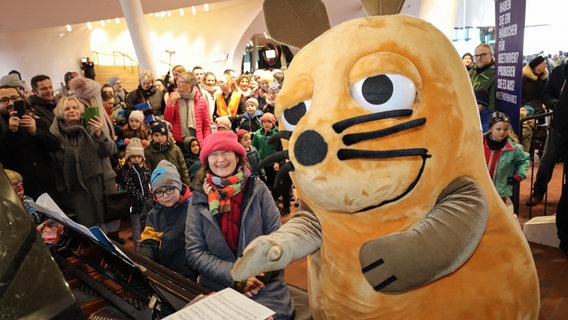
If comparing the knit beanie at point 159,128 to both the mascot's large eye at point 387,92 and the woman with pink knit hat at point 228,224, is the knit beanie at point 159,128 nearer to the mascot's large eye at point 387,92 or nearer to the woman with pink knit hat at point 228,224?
the woman with pink knit hat at point 228,224

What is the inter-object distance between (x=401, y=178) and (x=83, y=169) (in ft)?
10.8

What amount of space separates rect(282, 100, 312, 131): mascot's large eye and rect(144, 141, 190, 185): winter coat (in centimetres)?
302

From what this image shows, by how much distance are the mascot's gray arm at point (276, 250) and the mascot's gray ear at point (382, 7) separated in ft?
2.49

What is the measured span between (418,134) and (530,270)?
59cm

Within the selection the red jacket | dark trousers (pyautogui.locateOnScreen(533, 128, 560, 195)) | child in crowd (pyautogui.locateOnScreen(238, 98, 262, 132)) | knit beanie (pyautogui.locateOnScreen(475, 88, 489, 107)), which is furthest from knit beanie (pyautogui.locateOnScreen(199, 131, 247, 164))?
dark trousers (pyautogui.locateOnScreen(533, 128, 560, 195))

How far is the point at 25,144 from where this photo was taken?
11.3 ft

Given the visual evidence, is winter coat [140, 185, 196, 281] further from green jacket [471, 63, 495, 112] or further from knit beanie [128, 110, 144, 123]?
green jacket [471, 63, 495, 112]

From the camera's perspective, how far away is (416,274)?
3.69ft

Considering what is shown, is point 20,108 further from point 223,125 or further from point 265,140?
point 265,140

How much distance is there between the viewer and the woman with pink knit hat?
2.23 m

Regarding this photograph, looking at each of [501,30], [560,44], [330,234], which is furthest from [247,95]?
[560,44]

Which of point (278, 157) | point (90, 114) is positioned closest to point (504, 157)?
point (278, 157)

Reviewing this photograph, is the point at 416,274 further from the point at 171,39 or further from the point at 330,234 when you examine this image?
the point at 171,39

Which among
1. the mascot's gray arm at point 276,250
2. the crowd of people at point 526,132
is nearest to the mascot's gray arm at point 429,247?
the mascot's gray arm at point 276,250
